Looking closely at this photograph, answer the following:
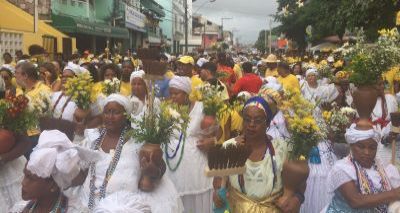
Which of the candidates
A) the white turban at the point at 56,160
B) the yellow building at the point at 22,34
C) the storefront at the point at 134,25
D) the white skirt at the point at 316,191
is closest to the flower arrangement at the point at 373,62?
the white skirt at the point at 316,191

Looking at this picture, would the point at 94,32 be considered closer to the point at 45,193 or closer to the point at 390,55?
the point at 390,55

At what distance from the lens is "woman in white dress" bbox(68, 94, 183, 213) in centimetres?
474

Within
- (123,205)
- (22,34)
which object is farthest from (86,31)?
(123,205)

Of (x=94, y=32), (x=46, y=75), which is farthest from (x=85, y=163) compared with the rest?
(x=94, y=32)

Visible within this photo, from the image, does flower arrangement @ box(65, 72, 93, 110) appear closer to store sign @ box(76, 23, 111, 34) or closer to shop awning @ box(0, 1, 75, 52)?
shop awning @ box(0, 1, 75, 52)

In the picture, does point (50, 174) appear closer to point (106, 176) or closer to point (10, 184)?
point (106, 176)

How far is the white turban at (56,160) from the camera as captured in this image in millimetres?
3533

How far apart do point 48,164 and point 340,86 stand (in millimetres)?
7961

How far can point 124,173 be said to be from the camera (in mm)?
4828

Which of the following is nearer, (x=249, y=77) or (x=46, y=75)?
(x=46, y=75)

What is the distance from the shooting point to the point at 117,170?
16.0 ft

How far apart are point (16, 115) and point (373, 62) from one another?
4450 mm

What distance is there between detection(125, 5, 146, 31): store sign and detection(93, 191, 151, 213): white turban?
4663 cm

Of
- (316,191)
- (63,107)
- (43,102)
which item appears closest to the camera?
(316,191)
